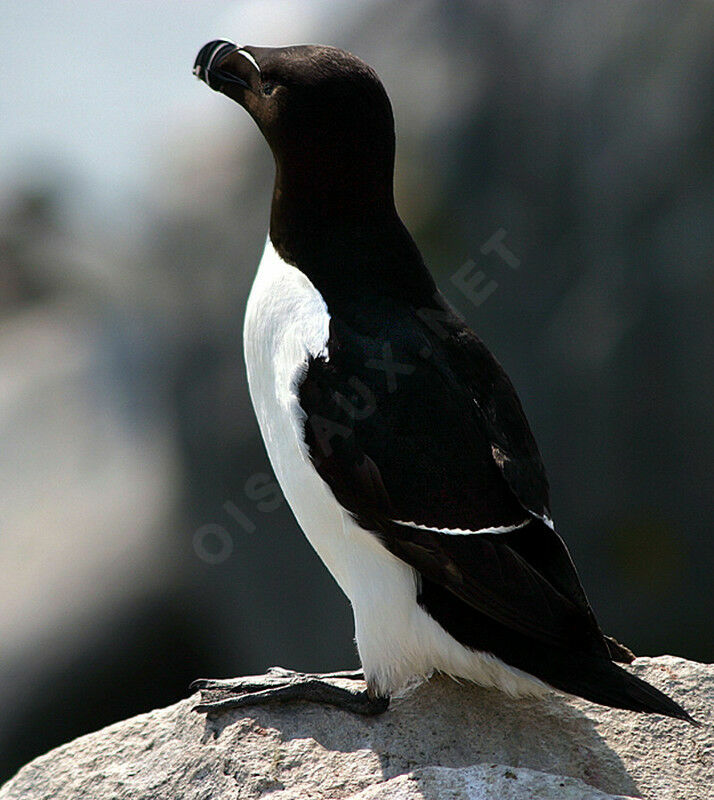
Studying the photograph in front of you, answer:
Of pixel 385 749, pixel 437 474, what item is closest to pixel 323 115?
pixel 437 474

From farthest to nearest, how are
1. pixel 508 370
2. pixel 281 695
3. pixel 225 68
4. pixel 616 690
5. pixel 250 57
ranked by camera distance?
1. pixel 508 370
2. pixel 225 68
3. pixel 250 57
4. pixel 281 695
5. pixel 616 690

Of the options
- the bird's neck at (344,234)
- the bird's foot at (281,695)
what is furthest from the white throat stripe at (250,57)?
the bird's foot at (281,695)

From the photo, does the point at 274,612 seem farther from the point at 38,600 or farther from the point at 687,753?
the point at 687,753

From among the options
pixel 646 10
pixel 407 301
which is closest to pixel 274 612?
pixel 407 301

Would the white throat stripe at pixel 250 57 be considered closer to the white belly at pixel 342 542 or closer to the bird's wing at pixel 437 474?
the white belly at pixel 342 542

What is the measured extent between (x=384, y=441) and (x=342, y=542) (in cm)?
35

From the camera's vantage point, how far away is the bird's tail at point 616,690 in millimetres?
3059

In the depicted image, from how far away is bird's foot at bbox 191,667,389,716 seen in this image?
3506 millimetres

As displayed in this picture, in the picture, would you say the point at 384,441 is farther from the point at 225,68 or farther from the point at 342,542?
the point at 225,68

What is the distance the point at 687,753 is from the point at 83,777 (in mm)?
1779

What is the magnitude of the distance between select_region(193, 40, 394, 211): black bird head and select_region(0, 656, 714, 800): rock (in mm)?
1547

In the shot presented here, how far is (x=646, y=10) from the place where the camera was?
6.76 meters

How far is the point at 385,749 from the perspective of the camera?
11.1 ft

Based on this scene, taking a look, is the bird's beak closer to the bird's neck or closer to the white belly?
the bird's neck
